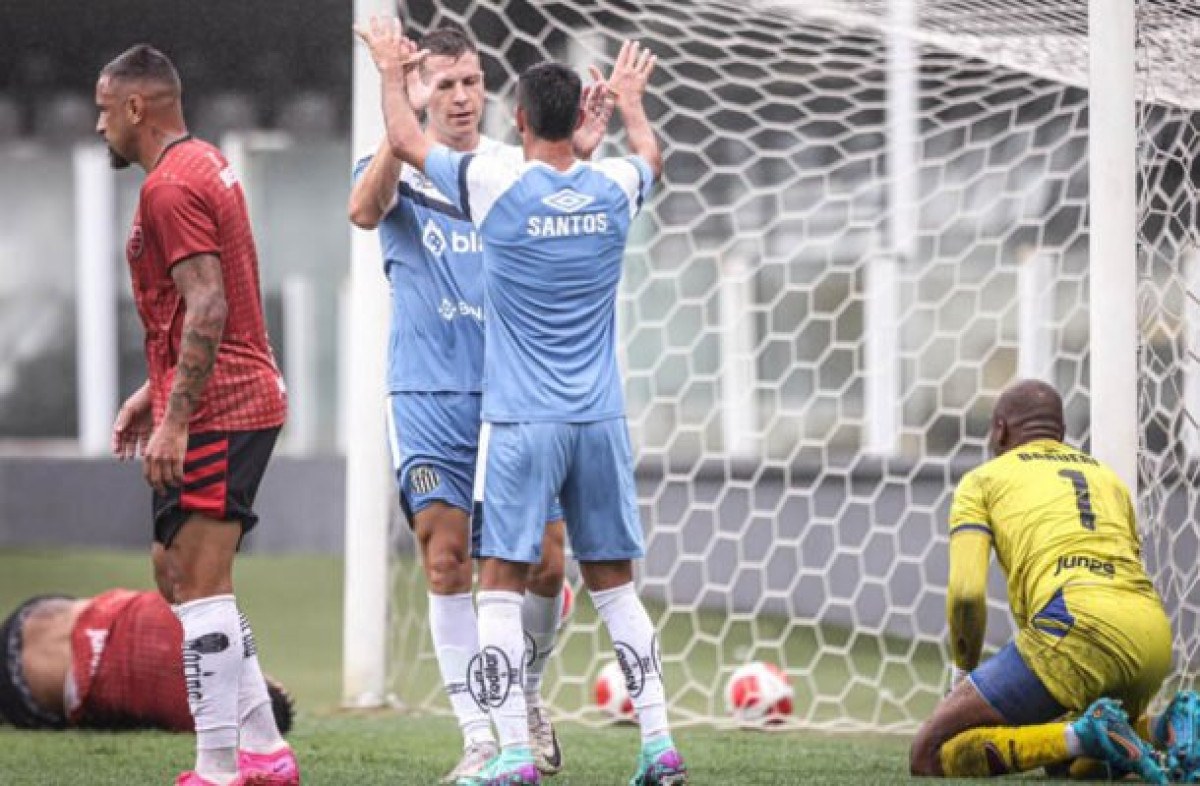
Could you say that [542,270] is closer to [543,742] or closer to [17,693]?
[543,742]

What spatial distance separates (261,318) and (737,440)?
550 cm

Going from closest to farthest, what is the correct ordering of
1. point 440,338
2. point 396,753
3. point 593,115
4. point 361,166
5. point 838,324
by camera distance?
1. point 593,115
2. point 440,338
3. point 361,166
4. point 396,753
5. point 838,324

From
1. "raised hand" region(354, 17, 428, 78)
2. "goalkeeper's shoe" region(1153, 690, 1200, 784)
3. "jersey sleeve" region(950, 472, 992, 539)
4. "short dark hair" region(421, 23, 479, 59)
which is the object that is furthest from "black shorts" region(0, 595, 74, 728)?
"goalkeeper's shoe" region(1153, 690, 1200, 784)

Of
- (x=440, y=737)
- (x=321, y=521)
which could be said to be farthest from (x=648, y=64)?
(x=321, y=521)

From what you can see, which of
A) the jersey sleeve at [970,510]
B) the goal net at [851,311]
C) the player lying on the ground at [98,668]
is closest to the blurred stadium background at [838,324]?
the goal net at [851,311]

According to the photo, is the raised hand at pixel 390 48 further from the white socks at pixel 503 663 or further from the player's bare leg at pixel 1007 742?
the player's bare leg at pixel 1007 742

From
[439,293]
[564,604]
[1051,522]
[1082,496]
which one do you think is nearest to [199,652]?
[439,293]

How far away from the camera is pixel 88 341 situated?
14.4m

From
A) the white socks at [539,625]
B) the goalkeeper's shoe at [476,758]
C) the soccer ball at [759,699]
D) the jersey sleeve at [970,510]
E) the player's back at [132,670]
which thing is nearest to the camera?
the goalkeeper's shoe at [476,758]

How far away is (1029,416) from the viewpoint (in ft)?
17.7

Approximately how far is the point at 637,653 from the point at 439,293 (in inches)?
43.0

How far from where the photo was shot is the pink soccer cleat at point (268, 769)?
4613mm

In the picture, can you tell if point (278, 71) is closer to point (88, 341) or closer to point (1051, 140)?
point (88, 341)

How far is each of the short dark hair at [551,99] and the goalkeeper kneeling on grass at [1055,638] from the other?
4.90 feet
